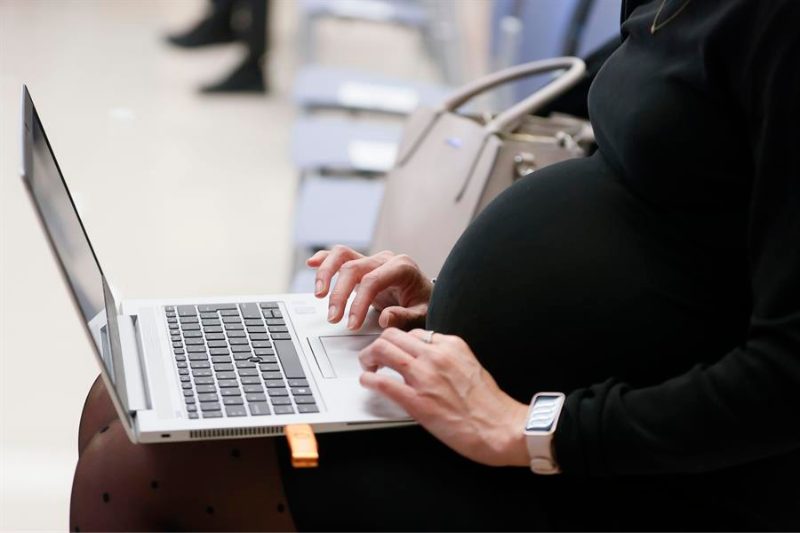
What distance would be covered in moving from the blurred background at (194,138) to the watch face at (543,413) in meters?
0.94

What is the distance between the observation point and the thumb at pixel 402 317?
49.3 inches

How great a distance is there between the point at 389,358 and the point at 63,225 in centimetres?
33

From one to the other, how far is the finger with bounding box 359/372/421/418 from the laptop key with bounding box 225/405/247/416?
0.37 ft

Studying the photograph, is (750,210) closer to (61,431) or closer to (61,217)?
(61,217)

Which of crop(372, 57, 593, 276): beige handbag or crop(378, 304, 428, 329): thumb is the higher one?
crop(378, 304, 428, 329): thumb

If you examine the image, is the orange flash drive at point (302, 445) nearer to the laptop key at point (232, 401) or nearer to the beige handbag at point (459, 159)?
the laptop key at point (232, 401)

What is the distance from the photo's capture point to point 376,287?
1256 mm

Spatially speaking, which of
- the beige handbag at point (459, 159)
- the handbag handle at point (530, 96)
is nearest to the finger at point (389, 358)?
the beige handbag at point (459, 159)

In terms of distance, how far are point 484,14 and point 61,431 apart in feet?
12.5

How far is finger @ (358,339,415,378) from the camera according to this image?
1030mm

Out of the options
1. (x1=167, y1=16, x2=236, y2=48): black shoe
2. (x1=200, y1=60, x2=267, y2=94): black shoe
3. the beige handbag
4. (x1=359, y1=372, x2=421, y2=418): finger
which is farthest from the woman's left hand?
(x1=167, y1=16, x2=236, y2=48): black shoe

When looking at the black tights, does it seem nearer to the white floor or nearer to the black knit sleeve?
the black knit sleeve

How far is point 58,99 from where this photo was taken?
407 cm

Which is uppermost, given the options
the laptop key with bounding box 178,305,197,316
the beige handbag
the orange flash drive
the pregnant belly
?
the pregnant belly
